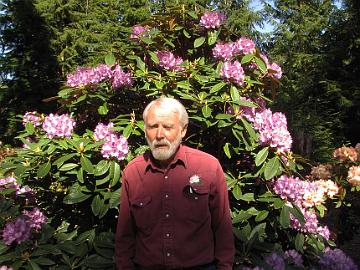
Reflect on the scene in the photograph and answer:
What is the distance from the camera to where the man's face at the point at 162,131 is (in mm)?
1748

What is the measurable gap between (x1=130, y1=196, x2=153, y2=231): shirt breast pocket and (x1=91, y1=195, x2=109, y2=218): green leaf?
552 mm

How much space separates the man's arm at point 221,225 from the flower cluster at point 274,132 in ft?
2.34

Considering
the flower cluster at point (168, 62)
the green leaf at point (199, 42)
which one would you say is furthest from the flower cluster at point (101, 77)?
the green leaf at point (199, 42)

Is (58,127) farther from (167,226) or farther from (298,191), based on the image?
(298,191)

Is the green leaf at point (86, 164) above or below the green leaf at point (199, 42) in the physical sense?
below

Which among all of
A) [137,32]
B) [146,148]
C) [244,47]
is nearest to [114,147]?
[146,148]

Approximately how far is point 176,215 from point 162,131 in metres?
0.35

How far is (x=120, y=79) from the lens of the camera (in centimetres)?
279

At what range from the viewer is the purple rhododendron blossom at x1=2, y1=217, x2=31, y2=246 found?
240cm

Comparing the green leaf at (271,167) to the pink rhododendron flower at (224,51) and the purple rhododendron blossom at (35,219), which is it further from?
the purple rhododendron blossom at (35,219)

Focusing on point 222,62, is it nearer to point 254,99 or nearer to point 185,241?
point 254,99

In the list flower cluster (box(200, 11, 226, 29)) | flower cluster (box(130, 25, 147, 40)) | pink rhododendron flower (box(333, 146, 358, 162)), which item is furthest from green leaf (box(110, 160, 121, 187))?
pink rhododendron flower (box(333, 146, 358, 162))

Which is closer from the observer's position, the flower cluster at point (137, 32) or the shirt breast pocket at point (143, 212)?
the shirt breast pocket at point (143, 212)

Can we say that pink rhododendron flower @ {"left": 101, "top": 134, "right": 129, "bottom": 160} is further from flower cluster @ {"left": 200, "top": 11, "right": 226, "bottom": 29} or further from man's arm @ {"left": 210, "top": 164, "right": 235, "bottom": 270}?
flower cluster @ {"left": 200, "top": 11, "right": 226, "bottom": 29}
